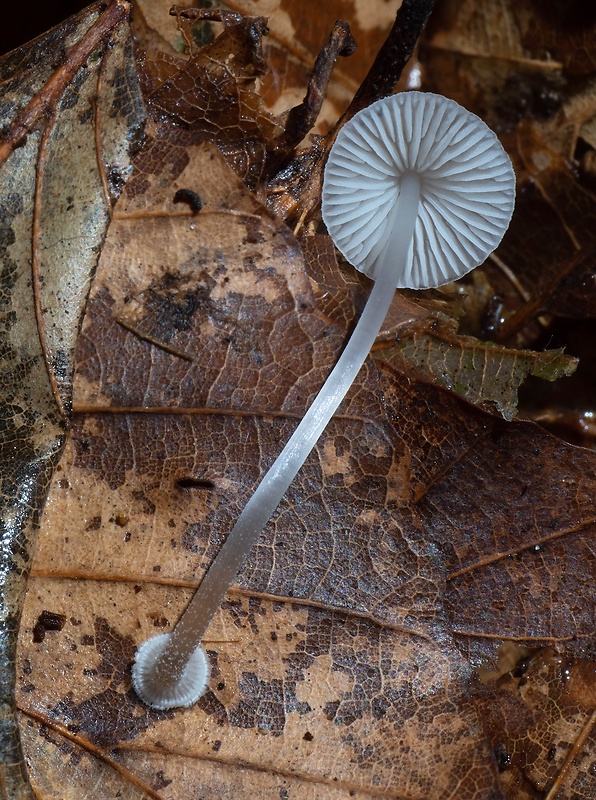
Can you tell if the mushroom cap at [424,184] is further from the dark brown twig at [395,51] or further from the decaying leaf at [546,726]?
the decaying leaf at [546,726]

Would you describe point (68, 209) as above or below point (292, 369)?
above

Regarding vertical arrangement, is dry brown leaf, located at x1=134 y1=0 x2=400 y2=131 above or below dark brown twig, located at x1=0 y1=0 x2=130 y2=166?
above

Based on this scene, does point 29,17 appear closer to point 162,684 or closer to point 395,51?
point 395,51

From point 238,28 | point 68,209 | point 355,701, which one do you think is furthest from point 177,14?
point 355,701

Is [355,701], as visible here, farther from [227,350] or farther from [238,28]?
[238,28]

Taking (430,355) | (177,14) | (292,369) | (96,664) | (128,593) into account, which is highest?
(177,14)

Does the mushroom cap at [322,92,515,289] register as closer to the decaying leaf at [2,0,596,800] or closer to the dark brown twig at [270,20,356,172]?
the dark brown twig at [270,20,356,172]

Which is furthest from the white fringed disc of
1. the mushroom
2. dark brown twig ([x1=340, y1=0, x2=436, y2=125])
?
dark brown twig ([x1=340, y1=0, x2=436, y2=125])
